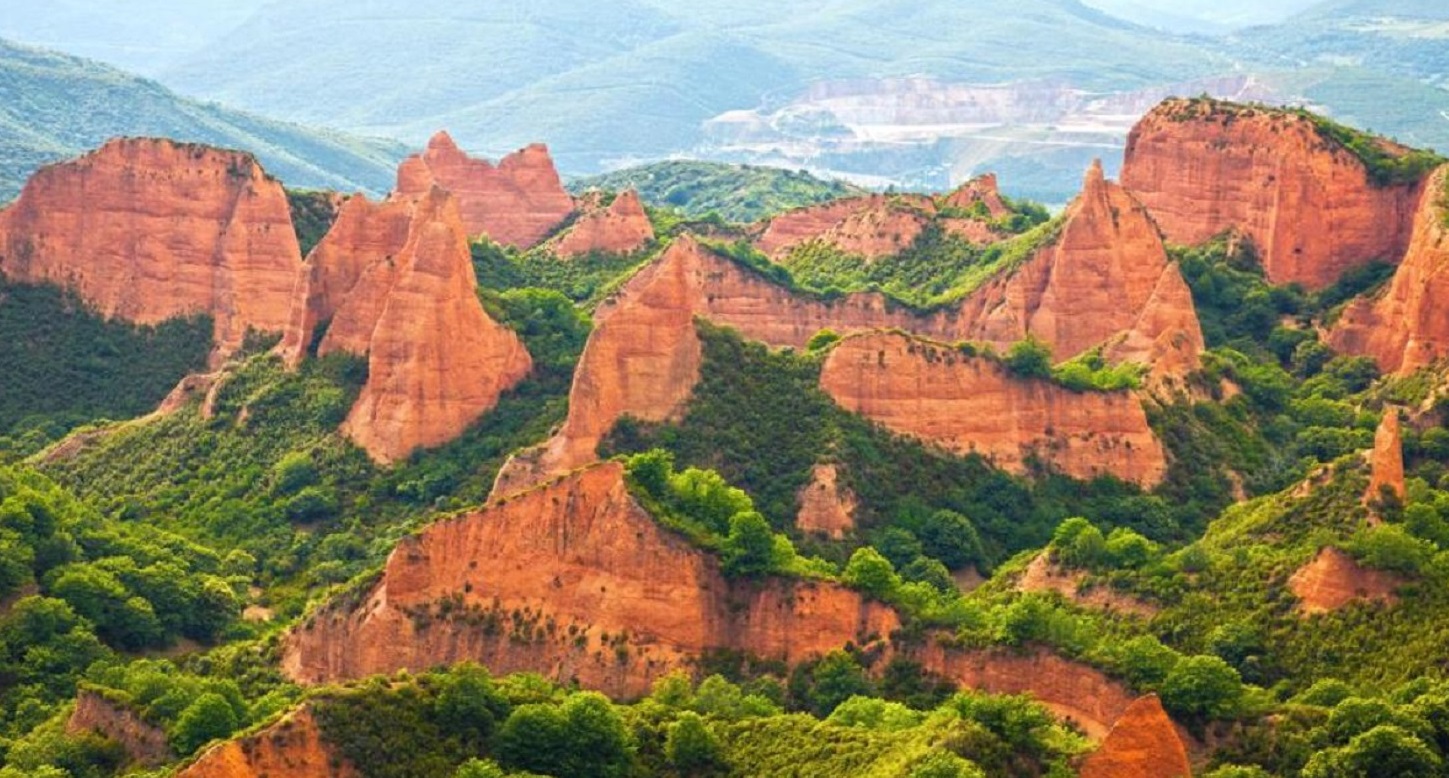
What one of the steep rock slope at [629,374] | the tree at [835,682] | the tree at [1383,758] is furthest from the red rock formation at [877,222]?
the tree at [1383,758]

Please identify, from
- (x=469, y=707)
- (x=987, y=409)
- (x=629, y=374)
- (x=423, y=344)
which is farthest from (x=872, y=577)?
(x=423, y=344)

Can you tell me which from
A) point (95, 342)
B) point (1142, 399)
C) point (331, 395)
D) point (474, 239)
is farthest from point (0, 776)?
point (474, 239)

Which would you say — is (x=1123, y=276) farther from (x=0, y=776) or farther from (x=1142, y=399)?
(x=0, y=776)

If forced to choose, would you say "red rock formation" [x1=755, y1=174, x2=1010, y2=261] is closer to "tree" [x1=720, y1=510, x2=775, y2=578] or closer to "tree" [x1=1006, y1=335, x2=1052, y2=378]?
"tree" [x1=1006, y1=335, x2=1052, y2=378]

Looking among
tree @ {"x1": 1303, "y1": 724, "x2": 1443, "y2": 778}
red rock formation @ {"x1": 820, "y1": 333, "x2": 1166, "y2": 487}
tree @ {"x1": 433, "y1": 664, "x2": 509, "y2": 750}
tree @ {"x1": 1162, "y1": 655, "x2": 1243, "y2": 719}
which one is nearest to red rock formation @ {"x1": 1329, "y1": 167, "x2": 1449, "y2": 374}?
red rock formation @ {"x1": 820, "y1": 333, "x2": 1166, "y2": 487}

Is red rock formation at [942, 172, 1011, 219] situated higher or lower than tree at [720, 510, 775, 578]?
higher

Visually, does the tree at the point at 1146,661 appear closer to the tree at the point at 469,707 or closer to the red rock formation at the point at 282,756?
the tree at the point at 469,707
